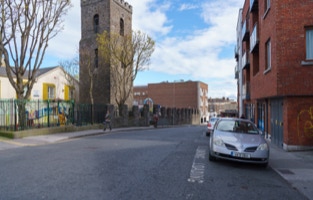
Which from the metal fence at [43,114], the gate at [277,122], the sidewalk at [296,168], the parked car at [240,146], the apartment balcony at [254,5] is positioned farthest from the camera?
the apartment balcony at [254,5]

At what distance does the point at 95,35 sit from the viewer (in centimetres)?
2967

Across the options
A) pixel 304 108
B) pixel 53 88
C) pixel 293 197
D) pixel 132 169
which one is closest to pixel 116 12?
pixel 53 88

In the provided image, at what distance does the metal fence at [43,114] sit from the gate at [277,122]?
1355 centimetres

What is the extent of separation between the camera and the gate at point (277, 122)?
11578 mm

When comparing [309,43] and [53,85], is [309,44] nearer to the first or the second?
[309,43]

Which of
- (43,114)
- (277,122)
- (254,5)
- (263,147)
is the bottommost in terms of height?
(263,147)

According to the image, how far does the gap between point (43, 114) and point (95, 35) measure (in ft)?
51.2

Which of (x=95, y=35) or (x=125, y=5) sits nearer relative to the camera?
(x=95, y=35)

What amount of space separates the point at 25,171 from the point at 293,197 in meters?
6.25

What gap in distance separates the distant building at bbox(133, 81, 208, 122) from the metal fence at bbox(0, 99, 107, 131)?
173 feet

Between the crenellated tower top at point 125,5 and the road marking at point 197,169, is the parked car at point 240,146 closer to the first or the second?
the road marking at point 197,169

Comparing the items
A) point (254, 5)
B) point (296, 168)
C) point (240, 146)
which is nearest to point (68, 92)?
point (254, 5)

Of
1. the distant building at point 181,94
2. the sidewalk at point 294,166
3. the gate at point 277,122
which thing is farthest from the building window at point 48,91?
the distant building at point 181,94

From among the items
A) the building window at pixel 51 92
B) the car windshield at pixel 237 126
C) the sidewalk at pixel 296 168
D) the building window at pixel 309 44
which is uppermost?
the building window at pixel 309 44
